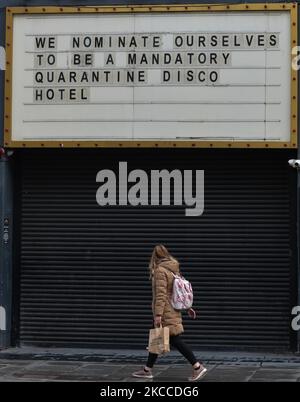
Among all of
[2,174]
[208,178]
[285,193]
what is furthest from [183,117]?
[2,174]

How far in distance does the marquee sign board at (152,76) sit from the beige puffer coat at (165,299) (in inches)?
109

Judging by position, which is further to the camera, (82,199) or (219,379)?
(82,199)

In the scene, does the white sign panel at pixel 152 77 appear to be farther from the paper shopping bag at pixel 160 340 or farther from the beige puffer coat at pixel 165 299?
the paper shopping bag at pixel 160 340

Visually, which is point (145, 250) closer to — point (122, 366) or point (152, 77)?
point (122, 366)

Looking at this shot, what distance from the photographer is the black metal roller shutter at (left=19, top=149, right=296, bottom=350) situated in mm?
12039

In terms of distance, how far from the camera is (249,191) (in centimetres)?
1217

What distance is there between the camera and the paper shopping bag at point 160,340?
967 centimetres

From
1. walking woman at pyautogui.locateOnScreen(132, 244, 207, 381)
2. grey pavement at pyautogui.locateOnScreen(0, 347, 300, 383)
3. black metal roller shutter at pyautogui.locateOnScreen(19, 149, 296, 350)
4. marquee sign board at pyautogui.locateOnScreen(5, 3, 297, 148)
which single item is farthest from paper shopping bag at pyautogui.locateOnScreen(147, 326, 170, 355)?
marquee sign board at pyautogui.locateOnScreen(5, 3, 297, 148)

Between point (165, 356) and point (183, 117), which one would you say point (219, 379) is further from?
point (183, 117)

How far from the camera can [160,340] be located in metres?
9.70

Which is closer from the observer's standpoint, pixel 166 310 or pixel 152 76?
pixel 166 310

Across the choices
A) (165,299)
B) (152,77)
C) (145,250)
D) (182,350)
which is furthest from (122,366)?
(152,77)

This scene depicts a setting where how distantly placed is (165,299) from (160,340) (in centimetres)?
52

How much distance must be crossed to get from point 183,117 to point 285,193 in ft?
6.58
